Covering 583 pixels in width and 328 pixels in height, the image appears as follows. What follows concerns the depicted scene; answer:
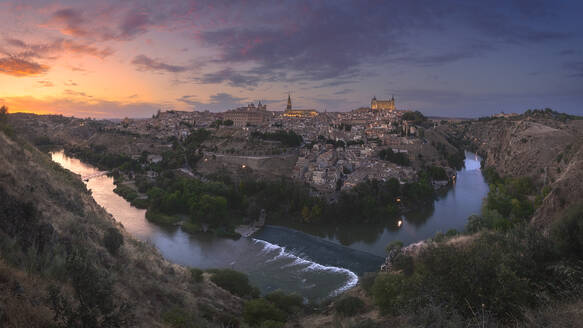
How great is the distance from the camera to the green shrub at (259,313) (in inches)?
245

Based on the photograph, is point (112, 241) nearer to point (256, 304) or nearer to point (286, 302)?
point (256, 304)

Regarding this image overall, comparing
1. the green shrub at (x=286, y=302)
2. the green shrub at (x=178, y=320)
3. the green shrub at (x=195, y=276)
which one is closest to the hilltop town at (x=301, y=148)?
the green shrub at (x=286, y=302)

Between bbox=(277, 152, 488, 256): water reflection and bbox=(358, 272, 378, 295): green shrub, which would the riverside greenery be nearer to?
bbox=(358, 272, 378, 295): green shrub

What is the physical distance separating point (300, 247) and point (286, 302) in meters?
5.89

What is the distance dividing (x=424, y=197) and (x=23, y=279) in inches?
800

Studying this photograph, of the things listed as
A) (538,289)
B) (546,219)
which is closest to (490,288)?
(538,289)

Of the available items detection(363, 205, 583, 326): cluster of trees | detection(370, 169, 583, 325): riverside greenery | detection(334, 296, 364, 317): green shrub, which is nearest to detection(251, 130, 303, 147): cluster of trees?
detection(334, 296, 364, 317): green shrub

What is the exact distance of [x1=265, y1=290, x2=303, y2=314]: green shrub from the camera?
7.77 metres

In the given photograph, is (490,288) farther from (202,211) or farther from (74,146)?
(74,146)

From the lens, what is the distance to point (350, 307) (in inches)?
278

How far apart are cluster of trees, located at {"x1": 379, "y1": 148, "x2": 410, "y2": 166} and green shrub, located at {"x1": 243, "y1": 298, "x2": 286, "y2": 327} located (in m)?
22.1

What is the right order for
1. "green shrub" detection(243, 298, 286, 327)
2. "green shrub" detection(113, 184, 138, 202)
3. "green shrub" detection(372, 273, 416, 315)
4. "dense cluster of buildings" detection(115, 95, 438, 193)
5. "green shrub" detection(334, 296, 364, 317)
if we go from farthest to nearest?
"dense cluster of buildings" detection(115, 95, 438, 193) → "green shrub" detection(113, 184, 138, 202) → "green shrub" detection(334, 296, 364, 317) → "green shrub" detection(243, 298, 286, 327) → "green shrub" detection(372, 273, 416, 315)

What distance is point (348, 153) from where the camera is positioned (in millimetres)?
29125

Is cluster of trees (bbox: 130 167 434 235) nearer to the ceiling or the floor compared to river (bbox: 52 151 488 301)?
nearer to the ceiling
